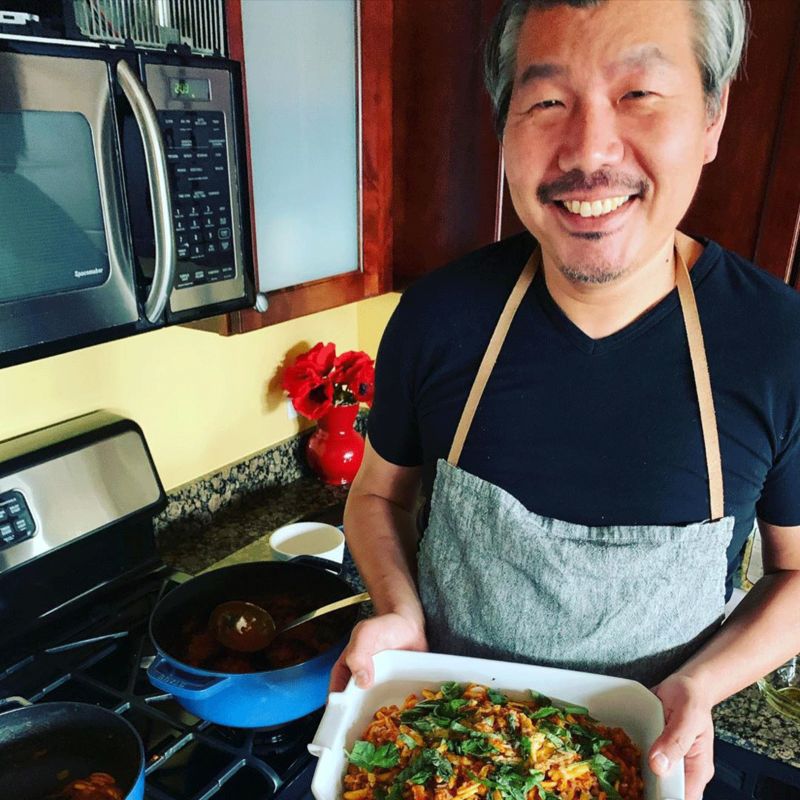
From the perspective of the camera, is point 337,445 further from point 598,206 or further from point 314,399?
point 598,206

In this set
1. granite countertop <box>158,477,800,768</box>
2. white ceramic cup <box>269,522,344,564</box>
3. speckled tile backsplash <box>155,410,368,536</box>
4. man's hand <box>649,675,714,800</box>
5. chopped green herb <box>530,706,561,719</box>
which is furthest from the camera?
speckled tile backsplash <box>155,410,368,536</box>

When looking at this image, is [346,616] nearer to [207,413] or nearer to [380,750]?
[380,750]

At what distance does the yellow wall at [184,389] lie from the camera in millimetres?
1312

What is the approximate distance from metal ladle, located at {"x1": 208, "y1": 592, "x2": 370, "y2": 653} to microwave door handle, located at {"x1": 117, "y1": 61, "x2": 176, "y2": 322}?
46 centimetres

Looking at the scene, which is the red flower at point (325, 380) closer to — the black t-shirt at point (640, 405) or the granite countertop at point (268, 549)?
the granite countertop at point (268, 549)

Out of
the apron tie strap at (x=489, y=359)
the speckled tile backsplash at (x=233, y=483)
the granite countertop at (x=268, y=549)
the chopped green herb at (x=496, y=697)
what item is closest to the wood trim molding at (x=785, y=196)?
the apron tie strap at (x=489, y=359)

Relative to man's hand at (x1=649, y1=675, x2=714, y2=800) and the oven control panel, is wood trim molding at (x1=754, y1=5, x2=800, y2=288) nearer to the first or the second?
man's hand at (x1=649, y1=675, x2=714, y2=800)

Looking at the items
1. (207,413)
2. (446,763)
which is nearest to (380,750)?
(446,763)

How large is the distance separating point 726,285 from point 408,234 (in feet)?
2.51

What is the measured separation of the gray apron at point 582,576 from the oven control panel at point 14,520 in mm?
712

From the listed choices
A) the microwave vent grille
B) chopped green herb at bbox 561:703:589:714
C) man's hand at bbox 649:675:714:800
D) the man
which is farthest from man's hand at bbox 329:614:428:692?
the microwave vent grille

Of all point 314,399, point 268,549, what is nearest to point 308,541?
point 268,549

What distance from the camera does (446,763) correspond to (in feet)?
2.64

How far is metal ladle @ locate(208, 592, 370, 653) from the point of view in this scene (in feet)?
3.57
